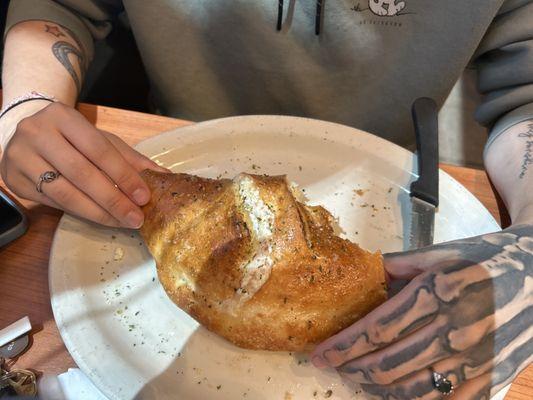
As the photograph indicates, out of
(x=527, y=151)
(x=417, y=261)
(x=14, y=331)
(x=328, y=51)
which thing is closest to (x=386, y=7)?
(x=328, y=51)

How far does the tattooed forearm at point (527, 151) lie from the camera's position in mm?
956

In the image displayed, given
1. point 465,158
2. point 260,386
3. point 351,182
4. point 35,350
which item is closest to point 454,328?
point 260,386

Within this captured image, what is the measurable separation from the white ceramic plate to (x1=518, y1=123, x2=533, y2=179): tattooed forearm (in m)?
0.12

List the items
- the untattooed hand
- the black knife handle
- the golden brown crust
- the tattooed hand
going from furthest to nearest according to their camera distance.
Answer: the black knife handle → the untattooed hand → the golden brown crust → the tattooed hand

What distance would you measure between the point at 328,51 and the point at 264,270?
0.65 metres

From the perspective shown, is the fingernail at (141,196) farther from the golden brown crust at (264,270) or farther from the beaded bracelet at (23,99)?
the beaded bracelet at (23,99)

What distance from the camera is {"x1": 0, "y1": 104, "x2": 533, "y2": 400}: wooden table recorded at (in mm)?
771

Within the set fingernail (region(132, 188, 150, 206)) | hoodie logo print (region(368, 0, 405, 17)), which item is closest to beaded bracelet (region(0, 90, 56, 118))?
fingernail (region(132, 188, 150, 206))

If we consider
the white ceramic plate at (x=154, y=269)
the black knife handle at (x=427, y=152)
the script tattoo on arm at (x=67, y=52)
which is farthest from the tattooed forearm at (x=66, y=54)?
the black knife handle at (x=427, y=152)

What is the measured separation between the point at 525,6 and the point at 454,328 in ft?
2.59

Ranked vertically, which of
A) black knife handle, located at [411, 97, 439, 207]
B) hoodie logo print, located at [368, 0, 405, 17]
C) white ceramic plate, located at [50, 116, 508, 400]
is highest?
hoodie logo print, located at [368, 0, 405, 17]

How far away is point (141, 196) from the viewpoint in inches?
33.8

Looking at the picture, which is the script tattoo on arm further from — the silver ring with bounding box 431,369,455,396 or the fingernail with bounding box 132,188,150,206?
the silver ring with bounding box 431,369,455,396

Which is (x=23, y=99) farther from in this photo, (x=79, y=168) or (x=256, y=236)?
(x=256, y=236)
